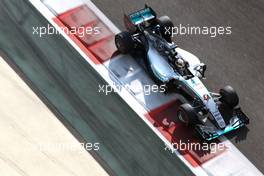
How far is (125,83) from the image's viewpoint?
13.5 meters

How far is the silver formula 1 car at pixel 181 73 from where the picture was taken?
12383 millimetres

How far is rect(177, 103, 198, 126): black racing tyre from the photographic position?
1227 cm

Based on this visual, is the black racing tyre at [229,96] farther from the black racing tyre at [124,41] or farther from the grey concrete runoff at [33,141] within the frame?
the grey concrete runoff at [33,141]

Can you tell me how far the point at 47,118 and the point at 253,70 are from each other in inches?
204

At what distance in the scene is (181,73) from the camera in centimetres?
1305

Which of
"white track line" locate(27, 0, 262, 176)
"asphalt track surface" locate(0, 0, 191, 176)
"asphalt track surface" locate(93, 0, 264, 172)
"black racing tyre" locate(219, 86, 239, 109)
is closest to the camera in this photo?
"white track line" locate(27, 0, 262, 176)

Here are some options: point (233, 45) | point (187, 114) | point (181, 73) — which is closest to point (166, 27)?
point (181, 73)

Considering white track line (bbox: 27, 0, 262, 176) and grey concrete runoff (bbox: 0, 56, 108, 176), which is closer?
white track line (bbox: 27, 0, 262, 176)

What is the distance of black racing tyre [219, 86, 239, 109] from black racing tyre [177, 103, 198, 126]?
2.82ft

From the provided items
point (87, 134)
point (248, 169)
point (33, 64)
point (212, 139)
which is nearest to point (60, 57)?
point (33, 64)

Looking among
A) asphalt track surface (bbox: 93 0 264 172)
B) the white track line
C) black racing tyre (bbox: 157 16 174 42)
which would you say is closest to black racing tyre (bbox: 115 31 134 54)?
black racing tyre (bbox: 157 16 174 42)

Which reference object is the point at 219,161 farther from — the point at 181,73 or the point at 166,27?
the point at 166,27

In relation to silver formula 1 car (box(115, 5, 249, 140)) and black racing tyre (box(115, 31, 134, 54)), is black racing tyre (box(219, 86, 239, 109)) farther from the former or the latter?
black racing tyre (box(115, 31, 134, 54))

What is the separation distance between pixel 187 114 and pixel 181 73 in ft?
3.91
